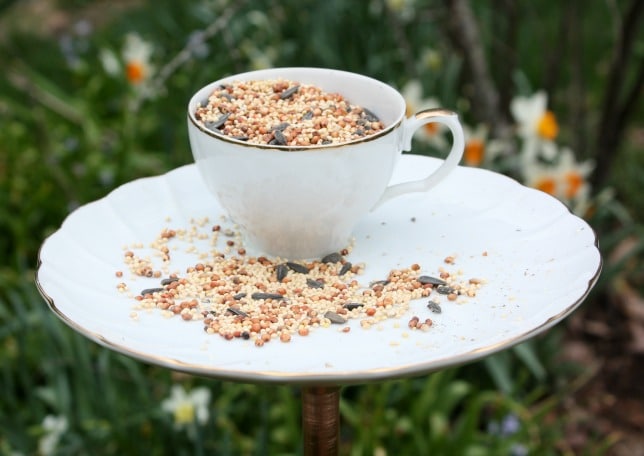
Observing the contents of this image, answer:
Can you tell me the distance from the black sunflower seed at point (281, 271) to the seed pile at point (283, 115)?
0.48 feet

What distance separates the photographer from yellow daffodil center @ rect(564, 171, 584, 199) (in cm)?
224

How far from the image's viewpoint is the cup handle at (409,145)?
3.53 feet

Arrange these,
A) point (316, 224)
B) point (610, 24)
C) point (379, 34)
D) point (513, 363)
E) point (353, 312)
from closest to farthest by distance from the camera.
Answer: point (353, 312)
point (316, 224)
point (513, 363)
point (379, 34)
point (610, 24)

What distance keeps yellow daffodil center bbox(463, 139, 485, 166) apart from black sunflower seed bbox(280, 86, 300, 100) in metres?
1.27

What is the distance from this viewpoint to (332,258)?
105 centimetres

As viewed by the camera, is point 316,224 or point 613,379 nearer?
point 316,224

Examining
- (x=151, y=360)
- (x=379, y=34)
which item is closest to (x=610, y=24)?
(x=379, y=34)

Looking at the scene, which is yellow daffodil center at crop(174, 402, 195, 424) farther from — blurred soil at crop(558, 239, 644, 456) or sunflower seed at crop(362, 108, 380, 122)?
blurred soil at crop(558, 239, 644, 456)

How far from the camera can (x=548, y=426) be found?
2.08 metres

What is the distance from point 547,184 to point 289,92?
4.34 feet

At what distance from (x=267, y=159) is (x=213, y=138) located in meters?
0.07

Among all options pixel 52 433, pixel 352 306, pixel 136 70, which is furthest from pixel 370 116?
pixel 136 70

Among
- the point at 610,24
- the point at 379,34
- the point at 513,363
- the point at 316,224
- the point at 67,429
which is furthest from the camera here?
the point at 610,24

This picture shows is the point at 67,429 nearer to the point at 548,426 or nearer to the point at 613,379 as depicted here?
the point at 548,426
